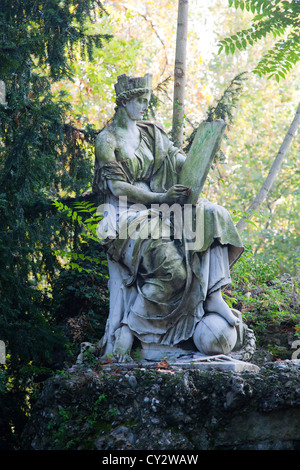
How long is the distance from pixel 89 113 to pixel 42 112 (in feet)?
28.8

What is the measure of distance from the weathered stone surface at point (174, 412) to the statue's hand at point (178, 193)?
1.52 m

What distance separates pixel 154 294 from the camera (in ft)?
16.5

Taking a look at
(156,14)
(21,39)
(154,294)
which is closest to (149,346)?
(154,294)

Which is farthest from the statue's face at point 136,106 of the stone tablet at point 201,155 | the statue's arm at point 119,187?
the stone tablet at point 201,155

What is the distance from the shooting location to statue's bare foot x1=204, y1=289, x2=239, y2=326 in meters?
4.97

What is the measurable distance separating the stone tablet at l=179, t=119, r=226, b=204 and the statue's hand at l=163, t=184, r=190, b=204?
0.16ft

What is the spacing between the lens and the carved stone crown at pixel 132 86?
18.2 ft

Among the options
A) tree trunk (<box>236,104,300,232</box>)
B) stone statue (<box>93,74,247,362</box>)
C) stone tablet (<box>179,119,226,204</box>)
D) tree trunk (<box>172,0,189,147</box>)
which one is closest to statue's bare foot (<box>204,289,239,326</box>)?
stone statue (<box>93,74,247,362</box>)

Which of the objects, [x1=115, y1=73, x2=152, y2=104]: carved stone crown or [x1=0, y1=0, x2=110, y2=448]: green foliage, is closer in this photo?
[x1=0, y1=0, x2=110, y2=448]: green foliage

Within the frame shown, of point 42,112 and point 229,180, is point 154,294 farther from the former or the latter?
point 229,180

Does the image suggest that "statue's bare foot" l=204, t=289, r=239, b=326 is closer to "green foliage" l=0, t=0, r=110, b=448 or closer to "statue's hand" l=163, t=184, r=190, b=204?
"statue's hand" l=163, t=184, r=190, b=204

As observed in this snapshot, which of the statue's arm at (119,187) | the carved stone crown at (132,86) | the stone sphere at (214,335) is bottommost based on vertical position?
the stone sphere at (214,335)

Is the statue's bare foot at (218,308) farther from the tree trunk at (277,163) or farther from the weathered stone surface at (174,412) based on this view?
the tree trunk at (277,163)

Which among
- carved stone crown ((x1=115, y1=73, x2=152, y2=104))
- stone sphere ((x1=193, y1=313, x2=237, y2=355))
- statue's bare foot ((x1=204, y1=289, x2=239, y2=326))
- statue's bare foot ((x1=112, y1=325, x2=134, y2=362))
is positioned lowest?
statue's bare foot ((x1=112, y1=325, x2=134, y2=362))
